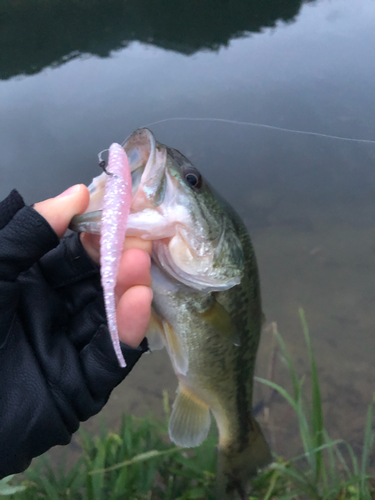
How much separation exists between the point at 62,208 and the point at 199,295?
26.6 inches

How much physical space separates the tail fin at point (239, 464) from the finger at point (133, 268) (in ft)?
4.17

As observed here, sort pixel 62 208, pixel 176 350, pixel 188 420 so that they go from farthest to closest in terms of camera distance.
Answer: pixel 188 420 < pixel 176 350 < pixel 62 208

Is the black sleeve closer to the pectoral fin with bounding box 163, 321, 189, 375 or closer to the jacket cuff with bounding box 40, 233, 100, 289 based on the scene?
the jacket cuff with bounding box 40, 233, 100, 289

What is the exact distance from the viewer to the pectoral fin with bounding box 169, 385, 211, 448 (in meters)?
1.89

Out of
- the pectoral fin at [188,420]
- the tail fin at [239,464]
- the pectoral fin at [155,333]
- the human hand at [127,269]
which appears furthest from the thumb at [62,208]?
the tail fin at [239,464]

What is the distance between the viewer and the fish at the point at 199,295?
1.36m

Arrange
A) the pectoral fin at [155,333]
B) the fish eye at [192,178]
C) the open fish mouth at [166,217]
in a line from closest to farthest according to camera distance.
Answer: the open fish mouth at [166,217] < the fish eye at [192,178] < the pectoral fin at [155,333]

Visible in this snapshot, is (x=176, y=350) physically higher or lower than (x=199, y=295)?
lower

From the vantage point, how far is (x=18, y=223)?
3.94ft

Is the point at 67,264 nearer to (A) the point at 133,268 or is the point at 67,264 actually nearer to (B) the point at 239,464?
(A) the point at 133,268

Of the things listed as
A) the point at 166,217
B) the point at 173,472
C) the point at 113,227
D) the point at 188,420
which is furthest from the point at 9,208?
the point at 173,472

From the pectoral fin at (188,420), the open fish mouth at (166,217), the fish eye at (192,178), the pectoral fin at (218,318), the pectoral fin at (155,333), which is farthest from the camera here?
the pectoral fin at (188,420)

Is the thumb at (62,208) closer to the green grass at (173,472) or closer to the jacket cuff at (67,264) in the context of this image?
the jacket cuff at (67,264)

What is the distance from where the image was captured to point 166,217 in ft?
4.44
